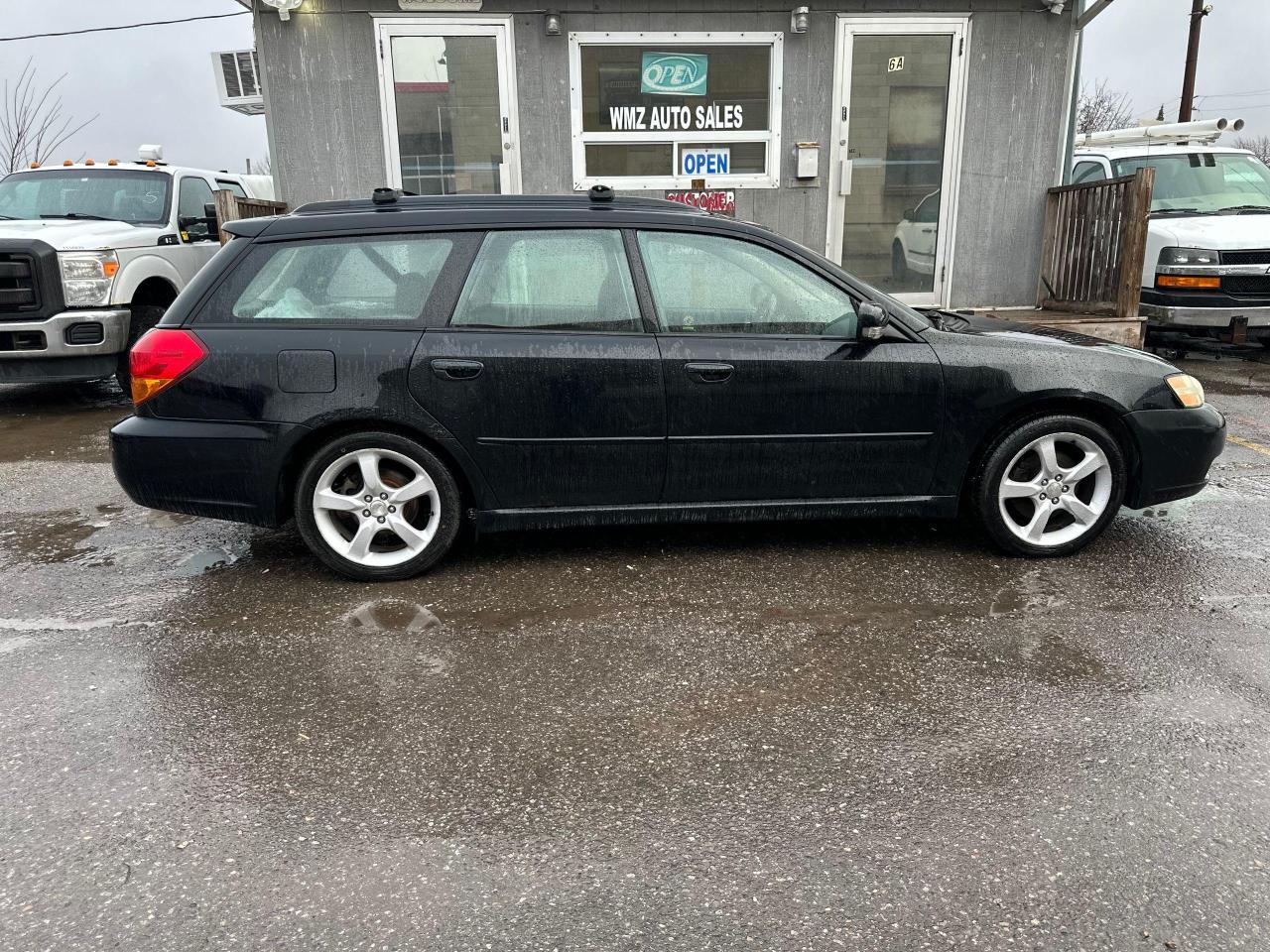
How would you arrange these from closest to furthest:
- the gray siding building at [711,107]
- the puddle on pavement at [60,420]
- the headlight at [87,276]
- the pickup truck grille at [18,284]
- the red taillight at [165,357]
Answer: the red taillight at [165,357] → the puddle on pavement at [60,420] → the pickup truck grille at [18,284] → the headlight at [87,276] → the gray siding building at [711,107]

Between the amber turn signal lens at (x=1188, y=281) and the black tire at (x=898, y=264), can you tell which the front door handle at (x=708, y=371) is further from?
the amber turn signal lens at (x=1188, y=281)

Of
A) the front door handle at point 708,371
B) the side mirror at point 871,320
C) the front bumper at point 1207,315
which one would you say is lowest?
the front bumper at point 1207,315

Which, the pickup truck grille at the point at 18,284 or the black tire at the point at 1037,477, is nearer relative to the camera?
the black tire at the point at 1037,477

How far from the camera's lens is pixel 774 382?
3959mm

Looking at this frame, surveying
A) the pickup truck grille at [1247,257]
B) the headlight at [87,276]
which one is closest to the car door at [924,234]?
the pickup truck grille at [1247,257]

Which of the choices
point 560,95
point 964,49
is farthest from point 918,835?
point 964,49

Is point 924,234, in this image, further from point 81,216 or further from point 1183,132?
point 81,216

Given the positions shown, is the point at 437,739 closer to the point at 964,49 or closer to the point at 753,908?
the point at 753,908

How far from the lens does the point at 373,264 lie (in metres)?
3.97

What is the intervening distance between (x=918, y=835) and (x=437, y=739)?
4.58ft

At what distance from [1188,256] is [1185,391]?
5668mm

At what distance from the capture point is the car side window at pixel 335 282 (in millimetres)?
3926

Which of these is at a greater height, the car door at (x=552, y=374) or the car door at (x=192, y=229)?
the car door at (x=192, y=229)

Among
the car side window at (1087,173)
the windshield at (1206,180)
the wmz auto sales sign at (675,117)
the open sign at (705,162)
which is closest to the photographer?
the wmz auto sales sign at (675,117)
